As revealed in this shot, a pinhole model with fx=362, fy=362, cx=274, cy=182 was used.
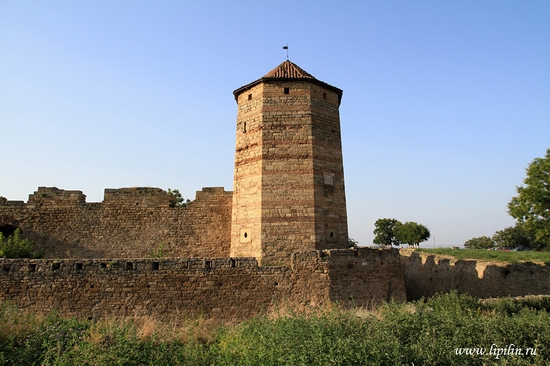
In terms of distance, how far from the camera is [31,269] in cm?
957

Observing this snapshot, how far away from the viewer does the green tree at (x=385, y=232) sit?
51906 millimetres

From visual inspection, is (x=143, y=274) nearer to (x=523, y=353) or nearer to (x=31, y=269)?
(x=31, y=269)

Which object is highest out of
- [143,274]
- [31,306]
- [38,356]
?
[143,274]

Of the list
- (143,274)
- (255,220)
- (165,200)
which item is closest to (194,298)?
(143,274)

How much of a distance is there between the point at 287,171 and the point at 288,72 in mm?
3679

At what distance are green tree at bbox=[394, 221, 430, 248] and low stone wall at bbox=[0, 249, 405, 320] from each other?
38.4m

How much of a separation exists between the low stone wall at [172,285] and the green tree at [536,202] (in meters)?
13.9

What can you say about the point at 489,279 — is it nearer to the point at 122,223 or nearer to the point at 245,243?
the point at 245,243

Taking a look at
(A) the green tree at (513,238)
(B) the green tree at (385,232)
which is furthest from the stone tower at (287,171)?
(A) the green tree at (513,238)

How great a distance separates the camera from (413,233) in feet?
151

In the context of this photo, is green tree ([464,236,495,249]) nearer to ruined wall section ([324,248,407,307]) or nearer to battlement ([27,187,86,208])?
ruined wall section ([324,248,407,307])

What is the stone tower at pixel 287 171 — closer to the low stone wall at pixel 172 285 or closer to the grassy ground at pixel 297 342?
the low stone wall at pixel 172 285

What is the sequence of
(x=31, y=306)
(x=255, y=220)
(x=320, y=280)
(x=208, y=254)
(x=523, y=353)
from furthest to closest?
Result: 1. (x=208, y=254)
2. (x=255, y=220)
3. (x=320, y=280)
4. (x=31, y=306)
5. (x=523, y=353)

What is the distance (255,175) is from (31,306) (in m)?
6.98
